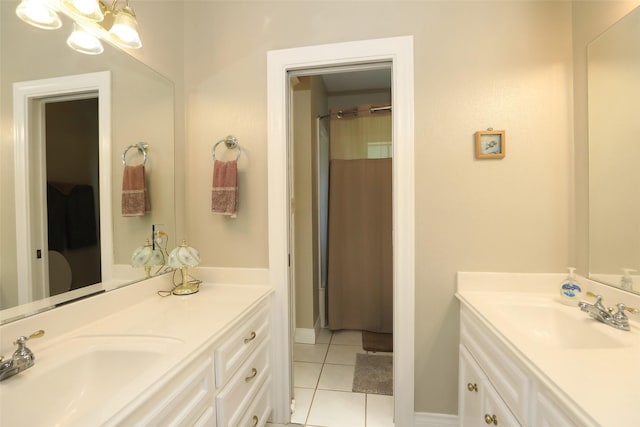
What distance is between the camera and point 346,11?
1.45m

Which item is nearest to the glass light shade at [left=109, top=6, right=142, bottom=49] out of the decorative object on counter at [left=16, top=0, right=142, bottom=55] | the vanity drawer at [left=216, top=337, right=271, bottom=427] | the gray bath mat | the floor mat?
the decorative object on counter at [left=16, top=0, right=142, bottom=55]

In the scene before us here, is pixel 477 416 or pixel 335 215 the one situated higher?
pixel 335 215

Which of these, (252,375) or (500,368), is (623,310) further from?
(252,375)

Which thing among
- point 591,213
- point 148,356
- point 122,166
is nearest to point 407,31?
point 591,213

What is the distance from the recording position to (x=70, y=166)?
3.28ft

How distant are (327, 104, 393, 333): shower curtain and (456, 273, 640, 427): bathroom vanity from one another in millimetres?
1205

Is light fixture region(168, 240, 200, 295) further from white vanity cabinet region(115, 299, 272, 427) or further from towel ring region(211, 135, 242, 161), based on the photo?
towel ring region(211, 135, 242, 161)

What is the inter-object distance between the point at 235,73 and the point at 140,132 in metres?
0.64

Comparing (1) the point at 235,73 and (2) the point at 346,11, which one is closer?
(2) the point at 346,11

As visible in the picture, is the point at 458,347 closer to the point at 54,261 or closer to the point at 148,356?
the point at 148,356

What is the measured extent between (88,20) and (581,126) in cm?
225

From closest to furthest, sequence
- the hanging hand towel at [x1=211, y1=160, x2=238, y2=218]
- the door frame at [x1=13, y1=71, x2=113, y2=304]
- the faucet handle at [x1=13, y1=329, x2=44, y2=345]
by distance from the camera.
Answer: the faucet handle at [x1=13, y1=329, x2=44, y2=345], the door frame at [x1=13, y1=71, x2=113, y2=304], the hanging hand towel at [x1=211, y1=160, x2=238, y2=218]

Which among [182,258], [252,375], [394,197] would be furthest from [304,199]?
[252,375]

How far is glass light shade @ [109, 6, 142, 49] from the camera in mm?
1107
